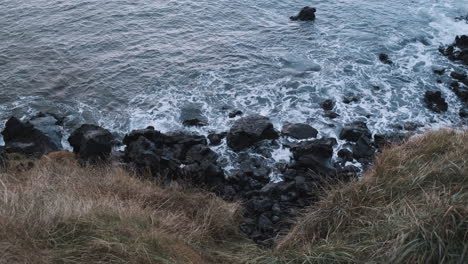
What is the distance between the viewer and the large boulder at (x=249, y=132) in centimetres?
1455

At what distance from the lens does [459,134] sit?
8.72 m

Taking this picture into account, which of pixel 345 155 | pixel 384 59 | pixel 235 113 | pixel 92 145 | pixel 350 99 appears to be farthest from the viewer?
Answer: pixel 384 59

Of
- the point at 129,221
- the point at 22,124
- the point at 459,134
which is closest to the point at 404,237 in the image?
the point at 129,221

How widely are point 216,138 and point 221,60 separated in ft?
21.3

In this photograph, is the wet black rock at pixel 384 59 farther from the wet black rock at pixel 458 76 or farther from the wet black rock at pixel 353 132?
the wet black rock at pixel 353 132

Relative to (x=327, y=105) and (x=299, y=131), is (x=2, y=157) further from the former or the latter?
(x=327, y=105)

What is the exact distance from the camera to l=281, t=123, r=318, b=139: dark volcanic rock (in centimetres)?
1503

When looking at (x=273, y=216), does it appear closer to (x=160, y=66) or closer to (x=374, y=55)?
(x=160, y=66)

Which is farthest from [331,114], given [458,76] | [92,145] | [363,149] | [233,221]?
[233,221]

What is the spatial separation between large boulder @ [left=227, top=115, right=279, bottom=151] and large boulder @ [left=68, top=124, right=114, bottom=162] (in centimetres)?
382

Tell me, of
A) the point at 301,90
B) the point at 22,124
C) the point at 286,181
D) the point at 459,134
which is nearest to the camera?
the point at 459,134

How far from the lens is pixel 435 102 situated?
16.7m

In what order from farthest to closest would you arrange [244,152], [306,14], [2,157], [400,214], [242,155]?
[306,14] → [244,152] → [242,155] → [2,157] → [400,214]

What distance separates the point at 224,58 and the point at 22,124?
918cm
